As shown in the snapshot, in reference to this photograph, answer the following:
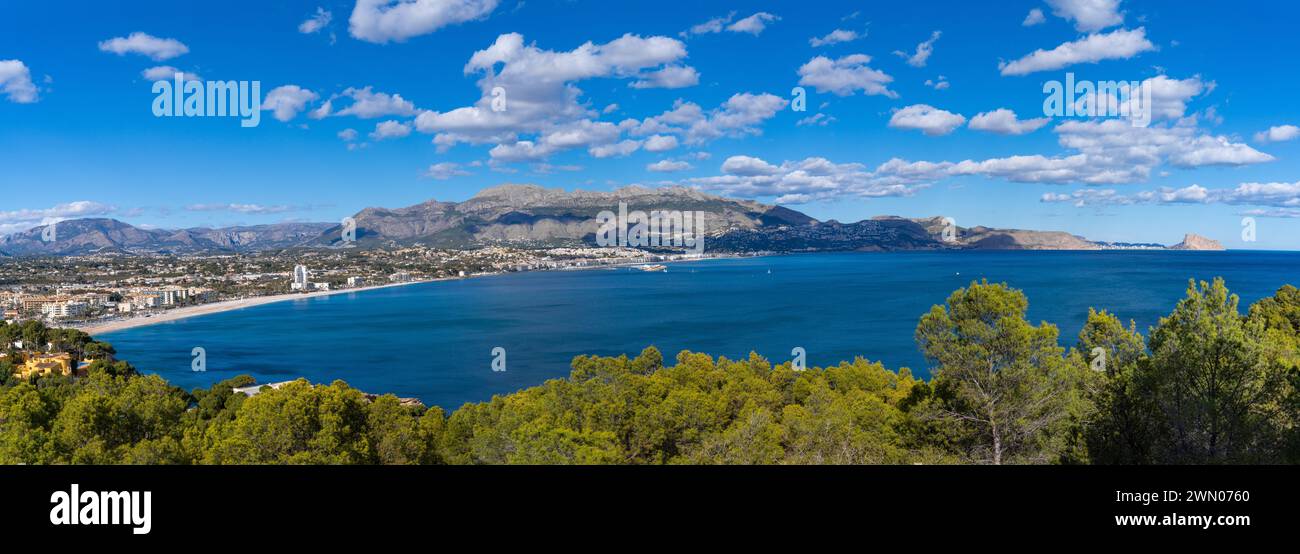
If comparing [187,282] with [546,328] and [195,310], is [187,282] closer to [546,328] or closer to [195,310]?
[195,310]

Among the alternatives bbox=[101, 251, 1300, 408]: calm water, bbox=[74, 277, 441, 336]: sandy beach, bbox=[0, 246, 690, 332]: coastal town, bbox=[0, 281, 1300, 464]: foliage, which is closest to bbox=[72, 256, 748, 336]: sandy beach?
bbox=[74, 277, 441, 336]: sandy beach

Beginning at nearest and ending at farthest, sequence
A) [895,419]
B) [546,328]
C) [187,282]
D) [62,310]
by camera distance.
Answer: [895,419]
[546,328]
[62,310]
[187,282]

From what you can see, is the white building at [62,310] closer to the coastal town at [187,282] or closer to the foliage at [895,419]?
the coastal town at [187,282]

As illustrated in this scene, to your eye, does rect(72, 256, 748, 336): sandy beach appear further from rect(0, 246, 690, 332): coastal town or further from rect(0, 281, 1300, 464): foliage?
rect(0, 281, 1300, 464): foliage

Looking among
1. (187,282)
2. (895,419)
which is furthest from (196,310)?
(895,419)

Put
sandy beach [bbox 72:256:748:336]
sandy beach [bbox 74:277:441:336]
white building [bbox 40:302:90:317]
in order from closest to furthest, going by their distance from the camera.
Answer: sandy beach [bbox 72:256:748:336] → sandy beach [bbox 74:277:441:336] → white building [bbox 40:302:90:317]
